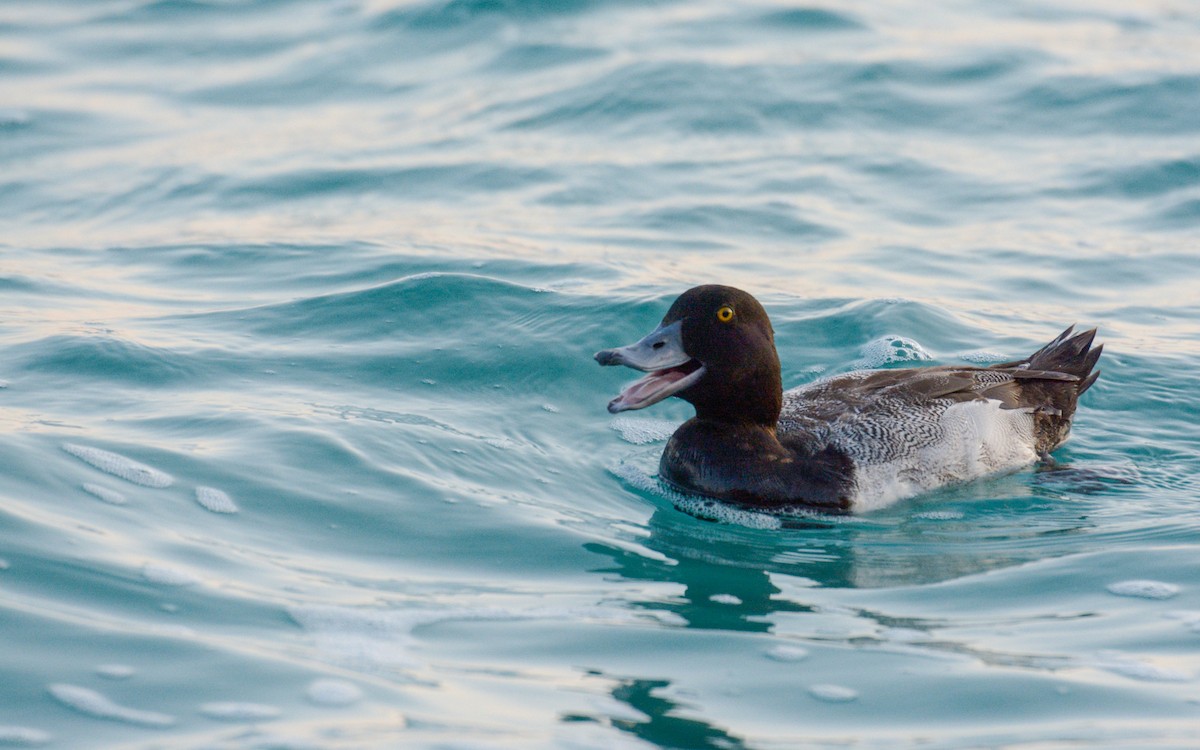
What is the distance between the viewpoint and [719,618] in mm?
5234

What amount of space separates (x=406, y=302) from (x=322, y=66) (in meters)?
6.59

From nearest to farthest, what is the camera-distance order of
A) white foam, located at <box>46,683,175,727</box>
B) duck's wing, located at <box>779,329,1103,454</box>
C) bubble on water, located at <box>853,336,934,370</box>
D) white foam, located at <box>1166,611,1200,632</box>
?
white foam, located at <box>46,683,175,727</box> → white foam, located at <box>1166,611,1200,632</box> → duck's wing, located at <box>779,329,1103,454</box> → bubble on water, located at <box>853,336,934,370</box>

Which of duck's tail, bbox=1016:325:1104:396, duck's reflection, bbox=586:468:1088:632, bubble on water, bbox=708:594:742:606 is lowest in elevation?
bubble on water, bbox=708:594:742:606

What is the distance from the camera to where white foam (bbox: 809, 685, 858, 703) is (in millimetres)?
4570

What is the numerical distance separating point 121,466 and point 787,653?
10.5 ft

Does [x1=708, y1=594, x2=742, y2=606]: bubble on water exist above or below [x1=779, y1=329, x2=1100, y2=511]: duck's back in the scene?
below

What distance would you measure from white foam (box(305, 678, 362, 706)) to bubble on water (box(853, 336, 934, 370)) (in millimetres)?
5124

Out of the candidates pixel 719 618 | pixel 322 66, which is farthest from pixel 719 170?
pixel 719 618

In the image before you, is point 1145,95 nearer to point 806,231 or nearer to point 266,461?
point 806,231

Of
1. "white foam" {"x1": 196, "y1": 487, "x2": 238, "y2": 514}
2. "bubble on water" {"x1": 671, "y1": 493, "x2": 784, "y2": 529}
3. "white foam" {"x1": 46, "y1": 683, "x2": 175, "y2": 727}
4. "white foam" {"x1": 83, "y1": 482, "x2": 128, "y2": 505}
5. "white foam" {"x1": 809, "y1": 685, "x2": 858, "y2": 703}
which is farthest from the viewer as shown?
"bubble on water" {"x1": 671, "y1": 493, "x2": 784, "y2": 529}

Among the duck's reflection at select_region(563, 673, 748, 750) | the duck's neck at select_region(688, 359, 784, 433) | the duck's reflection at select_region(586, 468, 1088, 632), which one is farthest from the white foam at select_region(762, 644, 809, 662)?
the duck's neck at select_region(688, 359, 784, 433)

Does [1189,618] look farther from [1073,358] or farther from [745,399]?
[1073,358]

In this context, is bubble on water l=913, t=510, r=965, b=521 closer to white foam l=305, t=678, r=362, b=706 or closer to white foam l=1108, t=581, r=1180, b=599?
white foam l=1108, t=581, r=1180, b=599

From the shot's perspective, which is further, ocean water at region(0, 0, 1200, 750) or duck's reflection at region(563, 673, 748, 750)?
ocean water at region(0, 0, 1200, 750)
